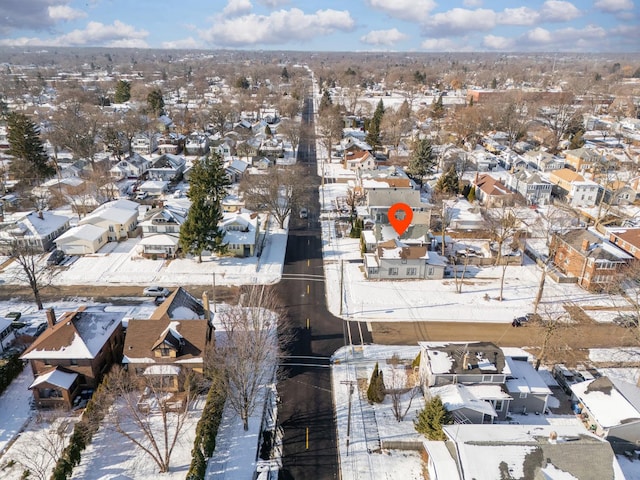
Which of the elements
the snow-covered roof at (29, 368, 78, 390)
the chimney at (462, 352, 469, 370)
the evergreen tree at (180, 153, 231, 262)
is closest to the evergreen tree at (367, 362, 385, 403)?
the chimney at (462, 352, 469, 370)

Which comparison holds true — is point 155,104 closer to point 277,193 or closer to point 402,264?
point 277,193

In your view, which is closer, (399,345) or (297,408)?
(297,408)

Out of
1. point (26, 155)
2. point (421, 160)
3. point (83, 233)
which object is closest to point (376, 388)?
point (83, 233)

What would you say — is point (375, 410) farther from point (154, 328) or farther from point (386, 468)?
point (154, 328)

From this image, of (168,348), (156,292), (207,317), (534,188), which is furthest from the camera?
(534,188)

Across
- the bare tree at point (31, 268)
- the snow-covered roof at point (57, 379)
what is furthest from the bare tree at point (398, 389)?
the bare tree at point (31, 268)

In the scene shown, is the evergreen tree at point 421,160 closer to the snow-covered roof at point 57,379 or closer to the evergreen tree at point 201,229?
the evergreen tree at point 201,229

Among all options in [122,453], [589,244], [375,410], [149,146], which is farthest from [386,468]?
[149,146]
